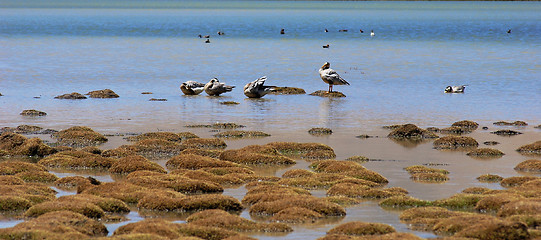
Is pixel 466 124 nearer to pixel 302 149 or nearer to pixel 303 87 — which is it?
pixel 302 149

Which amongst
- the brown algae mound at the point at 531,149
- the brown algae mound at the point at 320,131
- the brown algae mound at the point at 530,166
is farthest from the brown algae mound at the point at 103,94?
the brown algae mound at the point at 530,166

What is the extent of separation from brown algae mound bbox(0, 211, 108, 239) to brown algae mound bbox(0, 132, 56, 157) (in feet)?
32.2

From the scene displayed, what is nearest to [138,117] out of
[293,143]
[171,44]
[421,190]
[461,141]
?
[293,143]

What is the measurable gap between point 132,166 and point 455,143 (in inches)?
462

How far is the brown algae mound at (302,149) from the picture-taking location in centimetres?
2786

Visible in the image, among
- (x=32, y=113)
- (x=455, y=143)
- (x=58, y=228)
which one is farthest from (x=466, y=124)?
(x=58, y=228)

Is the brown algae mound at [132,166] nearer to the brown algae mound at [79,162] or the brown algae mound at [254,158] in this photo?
the brown algae mound at [79,162]

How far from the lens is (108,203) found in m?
18.8

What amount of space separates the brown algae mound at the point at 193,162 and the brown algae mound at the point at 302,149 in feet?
12.0

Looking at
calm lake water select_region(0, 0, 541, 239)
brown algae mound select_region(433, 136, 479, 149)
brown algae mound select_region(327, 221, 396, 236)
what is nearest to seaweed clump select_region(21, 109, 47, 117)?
calm lake water select_region(0, 0, 541, 239)

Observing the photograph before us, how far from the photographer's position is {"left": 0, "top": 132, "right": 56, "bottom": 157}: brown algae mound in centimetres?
2686

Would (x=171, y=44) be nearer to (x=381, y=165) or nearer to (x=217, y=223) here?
Answer: (x=381, y=165)

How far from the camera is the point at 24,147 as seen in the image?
2702 centimetres

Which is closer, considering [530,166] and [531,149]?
[530,166]
